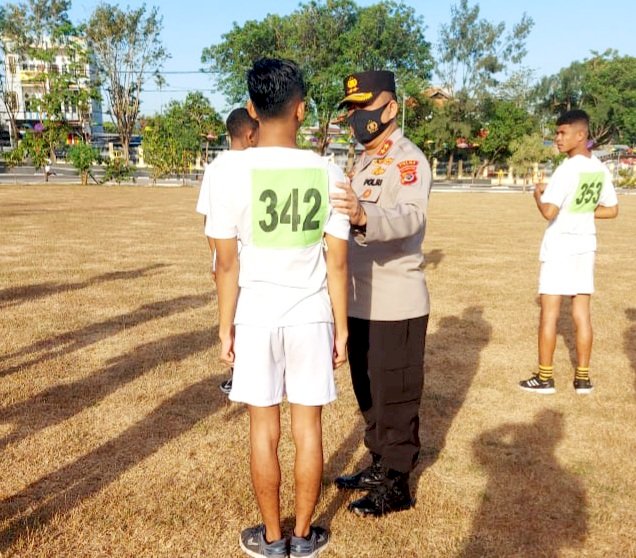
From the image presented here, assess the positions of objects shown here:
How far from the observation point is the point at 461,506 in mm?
3193

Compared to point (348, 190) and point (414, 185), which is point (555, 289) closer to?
point (414, 185)

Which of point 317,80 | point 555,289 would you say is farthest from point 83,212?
point 317,80

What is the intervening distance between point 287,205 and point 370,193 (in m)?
0.76

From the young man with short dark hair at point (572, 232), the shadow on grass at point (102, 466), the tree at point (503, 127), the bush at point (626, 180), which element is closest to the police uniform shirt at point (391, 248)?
the shadow on grass at point (102, 466)

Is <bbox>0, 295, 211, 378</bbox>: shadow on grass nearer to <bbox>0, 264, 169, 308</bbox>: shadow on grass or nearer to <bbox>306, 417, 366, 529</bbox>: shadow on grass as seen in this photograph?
<bbox>0, 264, 169, 308</bbox>: shadow on grass

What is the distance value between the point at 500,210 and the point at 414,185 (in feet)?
73.8

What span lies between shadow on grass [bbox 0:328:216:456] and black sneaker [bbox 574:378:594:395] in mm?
3419

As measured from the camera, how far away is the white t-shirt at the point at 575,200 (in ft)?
14.4

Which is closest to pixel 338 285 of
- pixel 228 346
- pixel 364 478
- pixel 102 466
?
pixel 228 346

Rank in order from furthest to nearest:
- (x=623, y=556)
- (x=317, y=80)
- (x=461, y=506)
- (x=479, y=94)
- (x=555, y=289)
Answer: (x=479, y=94), (x=317, y=80), (x=555, y=289), (x=461, y=506), (x=623, y=556)

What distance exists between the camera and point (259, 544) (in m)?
2.69

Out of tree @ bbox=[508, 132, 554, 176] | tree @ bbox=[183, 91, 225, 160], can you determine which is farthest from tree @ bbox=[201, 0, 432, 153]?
tree @ bbox=[508, 132, 554, 176]

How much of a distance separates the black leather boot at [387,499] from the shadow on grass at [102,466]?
1.42 m

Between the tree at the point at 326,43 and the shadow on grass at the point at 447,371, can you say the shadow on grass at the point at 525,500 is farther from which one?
the tree at the point at 326,43
